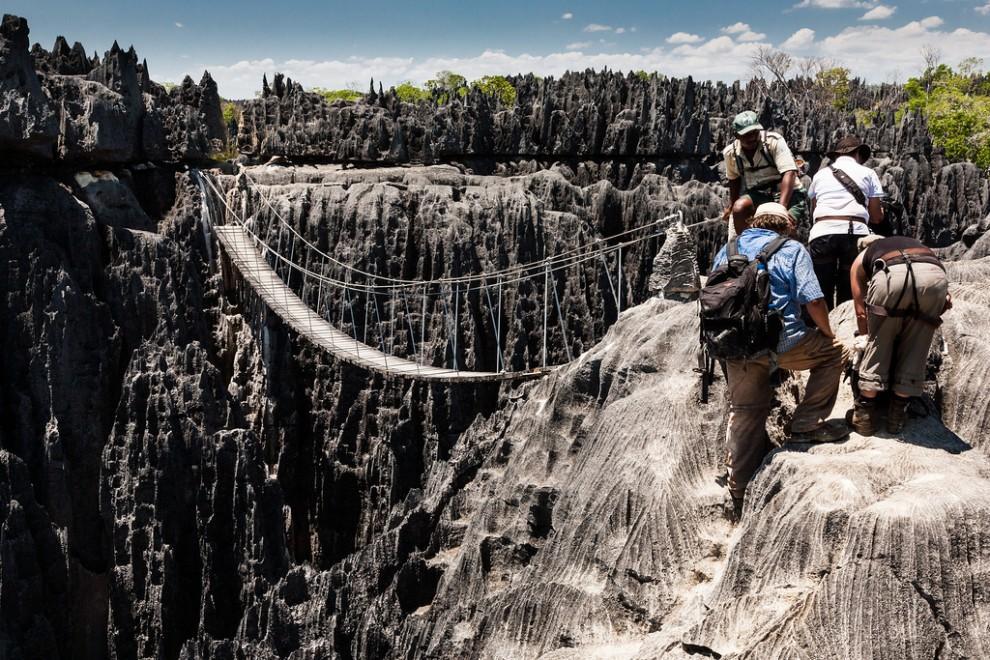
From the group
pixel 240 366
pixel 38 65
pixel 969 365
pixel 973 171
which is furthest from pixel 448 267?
pixel 973 171

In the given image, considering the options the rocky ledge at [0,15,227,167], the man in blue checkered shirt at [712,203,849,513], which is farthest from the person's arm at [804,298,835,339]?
the rocky ledge at [0,15,227,167]

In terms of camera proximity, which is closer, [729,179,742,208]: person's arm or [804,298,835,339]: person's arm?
[804,298,835,339]: person's arm

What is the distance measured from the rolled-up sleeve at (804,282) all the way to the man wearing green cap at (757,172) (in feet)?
3.07

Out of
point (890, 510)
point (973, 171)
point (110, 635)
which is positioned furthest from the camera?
point (973, 171)

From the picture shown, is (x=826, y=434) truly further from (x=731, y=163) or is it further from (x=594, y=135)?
(x=594, y=135)

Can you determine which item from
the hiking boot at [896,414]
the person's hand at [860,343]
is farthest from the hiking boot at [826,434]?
the person's hand at [860,343]

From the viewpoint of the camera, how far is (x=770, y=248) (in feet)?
11.0

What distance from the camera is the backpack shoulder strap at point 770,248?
334 cm

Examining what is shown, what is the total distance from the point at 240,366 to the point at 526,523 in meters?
7.81

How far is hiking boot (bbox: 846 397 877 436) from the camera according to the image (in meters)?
3.36

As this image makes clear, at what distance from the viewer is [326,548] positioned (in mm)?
11727

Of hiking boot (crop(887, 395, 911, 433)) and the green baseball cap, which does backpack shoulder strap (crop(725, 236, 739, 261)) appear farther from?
the green baseball cap

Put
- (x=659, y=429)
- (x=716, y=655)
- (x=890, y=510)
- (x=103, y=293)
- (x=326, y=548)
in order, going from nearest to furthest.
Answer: (x=890, y=510) < (x=716, y=655) < (x=659, y=429) < (x=103, y=293) < (x=326, y=548)

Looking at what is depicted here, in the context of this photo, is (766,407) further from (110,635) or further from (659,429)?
(110,635)
